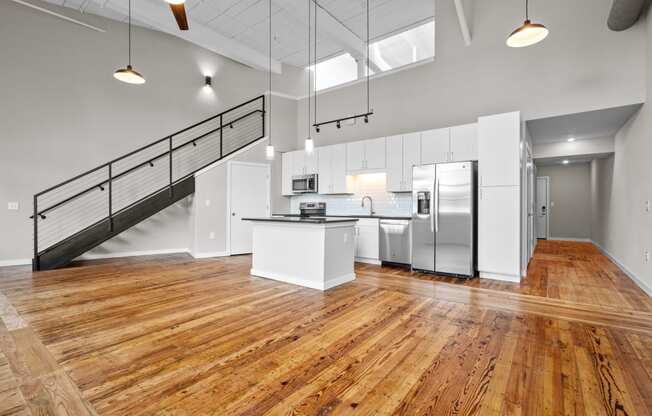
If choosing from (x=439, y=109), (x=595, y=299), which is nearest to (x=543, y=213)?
(x=439, y=109)

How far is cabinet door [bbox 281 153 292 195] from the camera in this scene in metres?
7.80

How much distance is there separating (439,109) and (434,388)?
541 centimetres

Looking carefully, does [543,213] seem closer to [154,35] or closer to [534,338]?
[534,338]

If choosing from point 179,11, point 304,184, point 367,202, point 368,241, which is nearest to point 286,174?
point 304,184

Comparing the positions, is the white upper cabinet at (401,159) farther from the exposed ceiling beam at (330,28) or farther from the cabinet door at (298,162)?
the exposed ceiling beam at (330,28)

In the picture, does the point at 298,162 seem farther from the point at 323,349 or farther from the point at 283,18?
the point at 323,349

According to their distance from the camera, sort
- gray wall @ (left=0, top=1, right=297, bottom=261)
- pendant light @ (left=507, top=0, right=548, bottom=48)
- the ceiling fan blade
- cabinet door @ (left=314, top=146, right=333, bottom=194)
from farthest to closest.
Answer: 1. cabinet door @ (left=314, top=146, right=333, bottom=194)
2. gray wall @ (left=0, top=1, right=297, bottom=261)
3. pendant light @ (left=507, top=0, right=548, bottom=48)
4. the ceiling fan blade

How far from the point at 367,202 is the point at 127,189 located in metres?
5.10

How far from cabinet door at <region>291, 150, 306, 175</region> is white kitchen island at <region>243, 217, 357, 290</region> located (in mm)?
2810

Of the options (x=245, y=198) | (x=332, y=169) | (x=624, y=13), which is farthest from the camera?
(x=245, y=198)

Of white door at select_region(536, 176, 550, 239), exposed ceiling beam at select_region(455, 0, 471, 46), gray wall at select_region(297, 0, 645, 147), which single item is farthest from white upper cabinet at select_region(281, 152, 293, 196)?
white door at select_region(536, 176, 550, 239)

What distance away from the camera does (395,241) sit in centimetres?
570

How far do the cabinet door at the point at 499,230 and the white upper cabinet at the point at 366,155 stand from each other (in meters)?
2.04

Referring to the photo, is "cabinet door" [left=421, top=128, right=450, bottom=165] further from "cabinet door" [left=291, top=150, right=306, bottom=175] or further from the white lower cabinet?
"cabinet door" [left=291, top=150, right=306, bottom=175]
